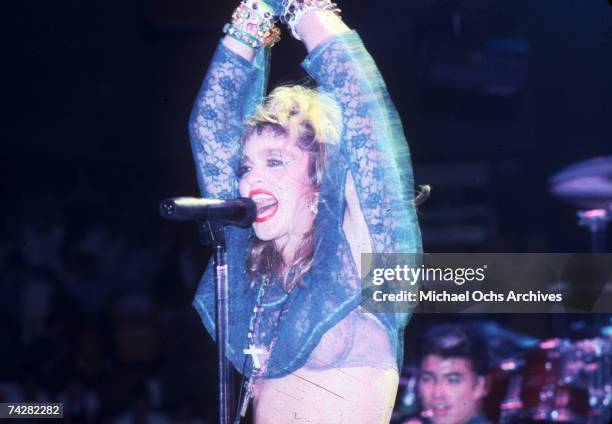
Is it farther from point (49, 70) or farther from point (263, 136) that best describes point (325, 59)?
point (49, 70)

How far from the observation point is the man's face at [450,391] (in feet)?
7.98

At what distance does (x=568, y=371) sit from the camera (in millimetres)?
2445

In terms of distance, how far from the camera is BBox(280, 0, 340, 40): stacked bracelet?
248cm

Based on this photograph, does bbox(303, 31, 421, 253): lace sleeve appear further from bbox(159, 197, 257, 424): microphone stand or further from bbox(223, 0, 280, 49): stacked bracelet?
bbox(159, 197, 257, 424): microphone stand

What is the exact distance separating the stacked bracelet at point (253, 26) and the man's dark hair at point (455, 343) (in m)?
1.03

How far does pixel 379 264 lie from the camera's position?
2393 millimetres

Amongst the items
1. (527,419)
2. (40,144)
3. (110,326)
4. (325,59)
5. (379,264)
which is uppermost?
(325,59)

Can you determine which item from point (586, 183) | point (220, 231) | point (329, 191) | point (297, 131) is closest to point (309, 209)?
point (329, 191)

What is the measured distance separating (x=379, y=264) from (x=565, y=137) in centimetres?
70

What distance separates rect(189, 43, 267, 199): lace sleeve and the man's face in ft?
2.71

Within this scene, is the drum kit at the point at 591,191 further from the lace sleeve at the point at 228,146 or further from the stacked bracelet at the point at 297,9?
the lace sleeve at the point at 228,146

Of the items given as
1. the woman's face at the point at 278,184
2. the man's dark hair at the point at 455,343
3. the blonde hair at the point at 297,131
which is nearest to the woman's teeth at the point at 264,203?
the woman's face at the point at 278,184

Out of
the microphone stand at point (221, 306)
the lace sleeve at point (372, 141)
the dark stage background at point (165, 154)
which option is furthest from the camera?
the dark stage background at point (165, 154)

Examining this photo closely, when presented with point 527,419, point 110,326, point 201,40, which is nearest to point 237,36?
point 201,40
